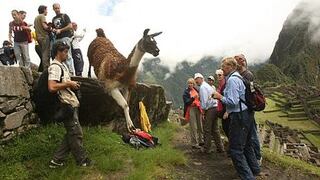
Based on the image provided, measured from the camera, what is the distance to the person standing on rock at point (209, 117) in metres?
10.6

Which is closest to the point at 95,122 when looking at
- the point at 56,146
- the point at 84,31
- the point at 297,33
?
the point at 56,146

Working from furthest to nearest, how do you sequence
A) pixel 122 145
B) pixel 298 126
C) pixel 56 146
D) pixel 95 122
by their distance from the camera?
pixel 298 126 → pixel 95 122 → pixel 122 145 → pixel 56 146

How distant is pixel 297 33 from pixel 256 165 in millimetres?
185966

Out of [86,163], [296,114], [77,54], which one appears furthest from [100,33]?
[296,114]

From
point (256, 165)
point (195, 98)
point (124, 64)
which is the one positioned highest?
point (124, 64)

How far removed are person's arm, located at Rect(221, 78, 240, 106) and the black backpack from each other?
2.95 m

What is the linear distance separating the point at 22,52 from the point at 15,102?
2.80 meters

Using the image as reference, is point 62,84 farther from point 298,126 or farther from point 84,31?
point 298,126

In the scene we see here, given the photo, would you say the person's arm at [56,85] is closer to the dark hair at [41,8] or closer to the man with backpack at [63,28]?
the man with backpack at [63,28]

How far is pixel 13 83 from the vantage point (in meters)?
8.71

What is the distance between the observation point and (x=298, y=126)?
6406 centimetres

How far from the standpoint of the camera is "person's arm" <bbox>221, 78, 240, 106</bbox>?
313 inches

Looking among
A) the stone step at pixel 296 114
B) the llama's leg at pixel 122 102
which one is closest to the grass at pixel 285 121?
the stone step at pixel 296 114

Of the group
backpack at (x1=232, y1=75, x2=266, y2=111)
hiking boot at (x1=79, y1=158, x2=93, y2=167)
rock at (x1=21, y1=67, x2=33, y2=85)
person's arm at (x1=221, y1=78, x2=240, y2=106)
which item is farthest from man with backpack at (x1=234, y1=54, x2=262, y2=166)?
rock at (x1=21, y1=67, x2=33, y2=85)
